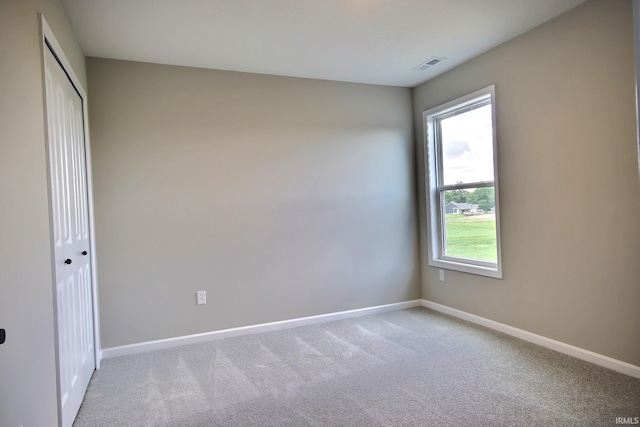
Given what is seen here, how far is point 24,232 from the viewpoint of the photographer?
58.9 inches

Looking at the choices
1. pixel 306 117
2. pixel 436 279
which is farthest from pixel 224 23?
pixel 436 279

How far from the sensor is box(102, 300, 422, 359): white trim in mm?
3193

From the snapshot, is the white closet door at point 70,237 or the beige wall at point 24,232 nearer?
the beige wall at point 24,232

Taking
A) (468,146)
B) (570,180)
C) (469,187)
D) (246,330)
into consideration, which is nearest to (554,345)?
(570,180)

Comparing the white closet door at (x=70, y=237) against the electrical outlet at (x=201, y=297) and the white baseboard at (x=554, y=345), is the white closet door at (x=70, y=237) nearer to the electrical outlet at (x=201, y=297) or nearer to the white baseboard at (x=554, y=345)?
the electrical outlet at (x=201, y=297)

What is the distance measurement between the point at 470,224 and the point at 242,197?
7.29ft

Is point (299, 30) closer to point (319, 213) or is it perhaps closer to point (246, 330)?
point (319, 213)

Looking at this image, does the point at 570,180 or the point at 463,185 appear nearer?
the point at 570,180

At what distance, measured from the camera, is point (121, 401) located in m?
2.38

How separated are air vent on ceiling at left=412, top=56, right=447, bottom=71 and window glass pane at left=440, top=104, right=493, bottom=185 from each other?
1.88ft

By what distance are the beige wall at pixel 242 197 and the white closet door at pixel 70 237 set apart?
370 millimetres

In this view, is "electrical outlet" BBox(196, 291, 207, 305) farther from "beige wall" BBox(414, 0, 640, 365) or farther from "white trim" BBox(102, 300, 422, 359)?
"beige wall" BBox(414, 0, 640, 365)

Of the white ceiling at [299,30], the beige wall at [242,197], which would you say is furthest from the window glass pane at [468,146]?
the white ceiling at [299,30]

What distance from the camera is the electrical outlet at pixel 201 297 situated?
3430 millimetres
